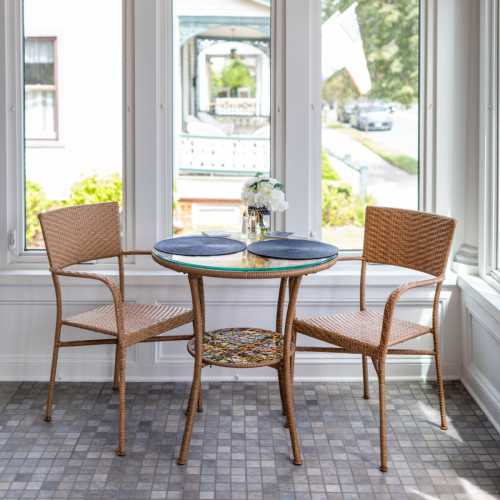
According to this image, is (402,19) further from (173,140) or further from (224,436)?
(224,436)

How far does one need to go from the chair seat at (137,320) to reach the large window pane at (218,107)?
0.66 metres

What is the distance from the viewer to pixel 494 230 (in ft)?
12.9

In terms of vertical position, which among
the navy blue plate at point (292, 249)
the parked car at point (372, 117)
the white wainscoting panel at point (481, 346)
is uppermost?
the parked car at point (372, 117)

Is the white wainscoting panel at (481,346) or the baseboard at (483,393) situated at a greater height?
the white wainscoting panel at (481,346)

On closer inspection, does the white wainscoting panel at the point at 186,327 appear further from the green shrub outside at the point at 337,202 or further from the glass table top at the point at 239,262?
the glass table top at the point at 239,262

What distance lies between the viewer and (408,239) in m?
3.74

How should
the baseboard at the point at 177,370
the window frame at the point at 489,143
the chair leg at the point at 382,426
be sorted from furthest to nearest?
the baseboard at the point at 177,370
the window frame at the point at 489,143
the chair leg at the point at 382,426

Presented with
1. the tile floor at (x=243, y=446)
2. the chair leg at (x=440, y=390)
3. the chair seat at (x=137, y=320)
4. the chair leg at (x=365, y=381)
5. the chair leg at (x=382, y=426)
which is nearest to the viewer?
the tile floor at (x=243, y=446)

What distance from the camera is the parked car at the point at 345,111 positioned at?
4.28 m

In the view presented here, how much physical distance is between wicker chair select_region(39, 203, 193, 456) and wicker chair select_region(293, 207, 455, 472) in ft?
2.12

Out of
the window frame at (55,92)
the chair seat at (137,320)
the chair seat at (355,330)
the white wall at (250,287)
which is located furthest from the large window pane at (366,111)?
the window frame at (55,92)

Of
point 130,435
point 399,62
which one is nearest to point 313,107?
point 399,62

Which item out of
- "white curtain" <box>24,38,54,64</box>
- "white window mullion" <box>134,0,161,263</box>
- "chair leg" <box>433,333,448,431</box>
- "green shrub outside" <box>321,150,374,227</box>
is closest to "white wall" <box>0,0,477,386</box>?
"white window mullion" <box>134,0,161,263</box>

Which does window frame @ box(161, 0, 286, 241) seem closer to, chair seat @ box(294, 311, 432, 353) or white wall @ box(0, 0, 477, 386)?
white wall @ box(0, 0, 477, 386)
